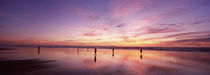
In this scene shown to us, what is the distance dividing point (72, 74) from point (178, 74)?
34.4 feet

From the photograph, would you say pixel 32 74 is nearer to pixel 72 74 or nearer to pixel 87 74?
pixel 72 74

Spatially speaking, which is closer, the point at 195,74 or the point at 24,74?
the point at 24,74

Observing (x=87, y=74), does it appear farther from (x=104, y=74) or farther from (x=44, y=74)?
(x=44, y=74)

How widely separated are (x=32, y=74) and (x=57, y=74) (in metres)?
2.21

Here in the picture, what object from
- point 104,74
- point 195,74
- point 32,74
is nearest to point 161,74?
point 195,74

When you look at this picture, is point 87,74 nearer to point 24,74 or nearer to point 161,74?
point 24,74

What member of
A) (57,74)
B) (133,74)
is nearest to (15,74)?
(57,74)

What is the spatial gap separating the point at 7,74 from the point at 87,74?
716cm

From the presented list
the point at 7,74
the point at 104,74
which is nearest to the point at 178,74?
the point at 104,74

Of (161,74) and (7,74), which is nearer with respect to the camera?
(7,74)

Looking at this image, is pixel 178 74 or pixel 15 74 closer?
pixel 15 74

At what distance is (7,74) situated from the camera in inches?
376

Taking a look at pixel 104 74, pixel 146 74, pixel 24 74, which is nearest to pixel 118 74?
pixel 104 74

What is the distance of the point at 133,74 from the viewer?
10.4m
